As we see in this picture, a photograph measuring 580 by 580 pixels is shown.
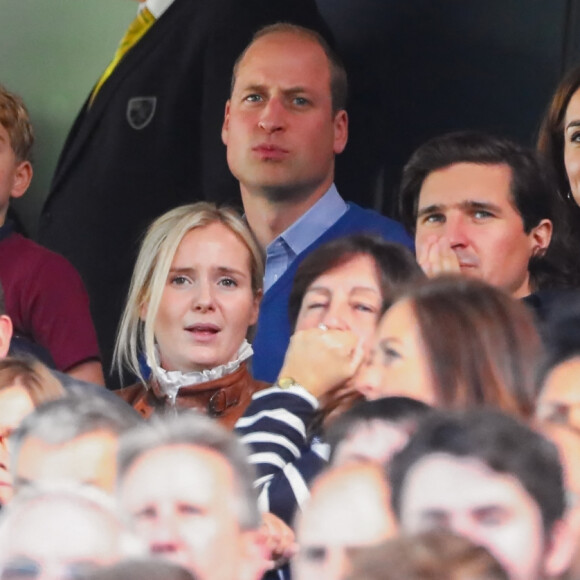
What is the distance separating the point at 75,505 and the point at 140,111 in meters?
0.47

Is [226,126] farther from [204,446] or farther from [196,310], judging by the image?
[204,446]

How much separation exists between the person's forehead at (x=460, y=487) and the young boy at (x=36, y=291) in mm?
392

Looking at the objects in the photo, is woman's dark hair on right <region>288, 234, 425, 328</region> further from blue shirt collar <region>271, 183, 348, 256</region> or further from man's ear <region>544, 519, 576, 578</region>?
man's ear <region>544, 519, 576, 578</region>

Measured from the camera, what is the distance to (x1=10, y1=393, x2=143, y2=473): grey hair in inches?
27.8

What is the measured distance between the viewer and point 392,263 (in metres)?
0.74

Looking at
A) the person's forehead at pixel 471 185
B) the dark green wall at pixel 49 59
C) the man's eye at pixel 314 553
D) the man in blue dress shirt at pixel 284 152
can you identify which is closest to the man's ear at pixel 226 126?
the man in blue dress shirt at pixel 284 152

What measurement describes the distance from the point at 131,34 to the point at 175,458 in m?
0.57

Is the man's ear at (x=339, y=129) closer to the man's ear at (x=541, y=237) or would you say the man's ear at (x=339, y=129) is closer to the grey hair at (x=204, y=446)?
the man's ear at (x=541, y=237)

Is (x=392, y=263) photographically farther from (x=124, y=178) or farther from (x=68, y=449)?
(x=124, y=178)

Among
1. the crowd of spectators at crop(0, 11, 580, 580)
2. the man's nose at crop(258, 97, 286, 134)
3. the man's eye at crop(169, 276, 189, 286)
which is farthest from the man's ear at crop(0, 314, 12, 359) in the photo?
the man's nose at crop(258, 97, 286, 134)

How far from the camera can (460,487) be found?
22.2 inches

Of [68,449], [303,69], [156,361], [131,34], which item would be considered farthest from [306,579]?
[131,34]

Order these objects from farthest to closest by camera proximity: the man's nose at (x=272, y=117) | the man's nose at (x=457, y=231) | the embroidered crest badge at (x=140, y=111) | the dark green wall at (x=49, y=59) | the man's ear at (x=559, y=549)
→ 1. the dark green wall at (x=49, y=59)
2. the embroidered crest badge at (x=140, y=111)
3. the man's nose at (x=272, y=117)
4. the man's nose at (x=457, y=231)
5. the man's ear at (x=559, y=549)

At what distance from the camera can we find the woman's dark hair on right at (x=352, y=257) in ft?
2.41
